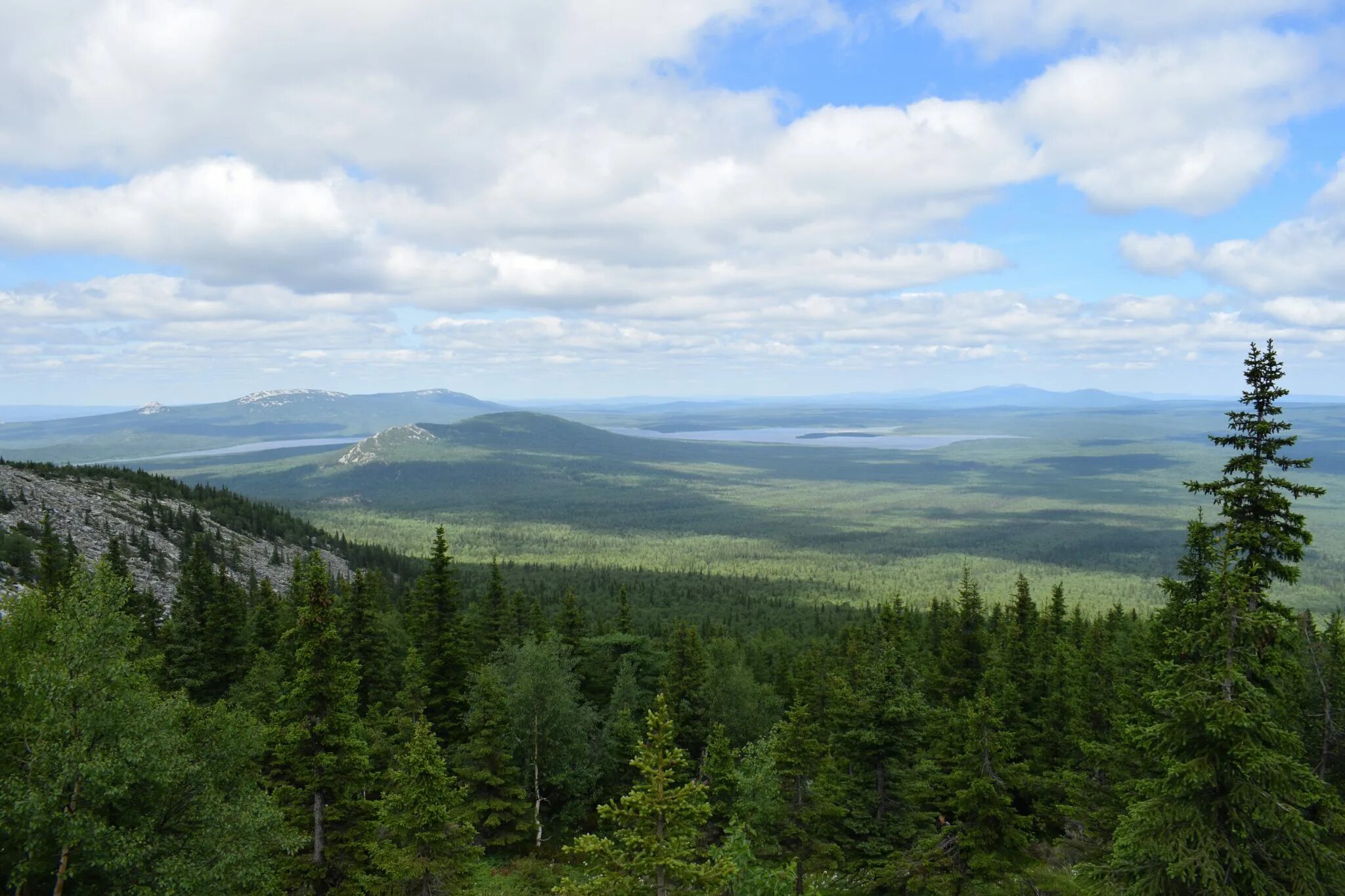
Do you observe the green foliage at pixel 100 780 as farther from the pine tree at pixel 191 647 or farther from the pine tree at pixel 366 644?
the pine tree at pixel 191 647

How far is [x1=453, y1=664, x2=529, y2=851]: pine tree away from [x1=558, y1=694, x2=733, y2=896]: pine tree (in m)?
20.2

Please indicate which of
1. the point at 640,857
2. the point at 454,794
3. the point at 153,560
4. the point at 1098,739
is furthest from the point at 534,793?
the point at 153,560

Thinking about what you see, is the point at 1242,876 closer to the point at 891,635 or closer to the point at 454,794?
the point at 454,794

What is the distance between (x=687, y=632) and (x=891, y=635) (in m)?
19.7

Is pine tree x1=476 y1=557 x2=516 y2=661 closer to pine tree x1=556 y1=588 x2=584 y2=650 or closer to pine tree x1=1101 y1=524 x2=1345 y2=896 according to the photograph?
pine tree x1=556 y1=588 x2=584 y2=650

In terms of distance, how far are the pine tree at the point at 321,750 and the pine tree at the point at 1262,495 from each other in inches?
1159

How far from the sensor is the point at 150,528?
112 m

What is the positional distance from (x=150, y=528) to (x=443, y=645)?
97.1 m

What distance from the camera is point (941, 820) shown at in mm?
32125

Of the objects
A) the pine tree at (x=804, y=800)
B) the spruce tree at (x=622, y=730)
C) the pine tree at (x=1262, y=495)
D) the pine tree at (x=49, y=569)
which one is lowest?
the spruce tree at (x=622, y=730)

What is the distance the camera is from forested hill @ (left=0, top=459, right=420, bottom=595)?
8956 centimetres

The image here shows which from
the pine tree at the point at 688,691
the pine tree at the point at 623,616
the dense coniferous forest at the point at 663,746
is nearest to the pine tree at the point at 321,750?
the dense coniferous forest at the point at 663,746

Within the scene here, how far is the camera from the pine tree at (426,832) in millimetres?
23219

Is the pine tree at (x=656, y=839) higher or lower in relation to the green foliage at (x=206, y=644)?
higher
